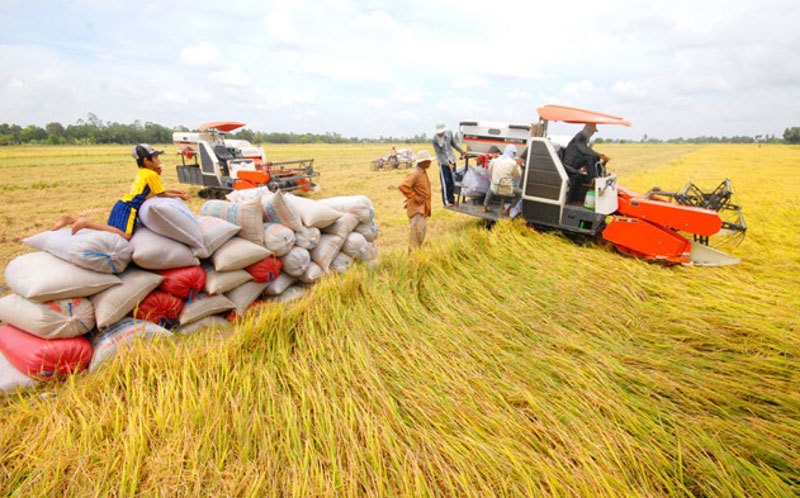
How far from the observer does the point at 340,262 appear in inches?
151

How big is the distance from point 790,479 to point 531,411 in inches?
39.0

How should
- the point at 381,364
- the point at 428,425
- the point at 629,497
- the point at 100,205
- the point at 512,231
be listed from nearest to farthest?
the point at 629,497
the point at 428,425
the point at 381,364
the point at 512,231
the point at 100,205

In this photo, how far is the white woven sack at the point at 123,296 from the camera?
94.0 inches

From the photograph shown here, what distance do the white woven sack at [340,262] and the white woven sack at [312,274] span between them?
20 centimetres

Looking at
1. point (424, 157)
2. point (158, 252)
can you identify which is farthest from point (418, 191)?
point (158, 252)

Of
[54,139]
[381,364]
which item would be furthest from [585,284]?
[54,139]

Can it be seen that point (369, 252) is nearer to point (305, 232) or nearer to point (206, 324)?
point (305, 232)

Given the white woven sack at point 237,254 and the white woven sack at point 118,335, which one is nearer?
the white woven sack at point 118,335

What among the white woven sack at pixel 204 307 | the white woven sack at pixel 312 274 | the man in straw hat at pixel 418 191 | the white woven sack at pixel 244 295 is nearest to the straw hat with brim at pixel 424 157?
the man in straw hat at pixel 418 191

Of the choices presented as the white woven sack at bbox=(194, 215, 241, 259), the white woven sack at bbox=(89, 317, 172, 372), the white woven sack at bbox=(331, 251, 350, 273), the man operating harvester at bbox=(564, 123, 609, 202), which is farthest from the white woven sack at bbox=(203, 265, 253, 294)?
the man operating harvester at bbox=(564, 123, 609, 202)

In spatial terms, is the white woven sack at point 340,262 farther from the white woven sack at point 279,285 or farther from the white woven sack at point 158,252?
the white woven sack at point 158,252

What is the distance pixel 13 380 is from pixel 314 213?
7.72 feet

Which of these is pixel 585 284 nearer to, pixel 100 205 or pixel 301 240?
pixel 301 240

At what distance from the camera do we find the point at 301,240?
3.48 metres
